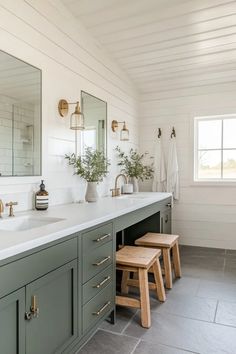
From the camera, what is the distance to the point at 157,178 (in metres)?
4.19

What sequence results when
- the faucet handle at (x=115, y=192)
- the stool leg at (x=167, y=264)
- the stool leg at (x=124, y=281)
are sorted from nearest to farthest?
the stool leg at (x=124, y=281)
the stool leg at (x=167, y=264)
the faucet handle at (x=115, y=192)

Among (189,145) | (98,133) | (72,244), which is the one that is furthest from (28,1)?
(189,145)

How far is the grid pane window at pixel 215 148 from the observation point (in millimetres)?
3939

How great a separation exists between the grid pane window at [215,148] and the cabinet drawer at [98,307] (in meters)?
2.65

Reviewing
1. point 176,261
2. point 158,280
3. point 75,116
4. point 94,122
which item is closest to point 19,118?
point 75,116

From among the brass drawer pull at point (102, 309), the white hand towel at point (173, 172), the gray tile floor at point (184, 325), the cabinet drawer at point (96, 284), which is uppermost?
the white hand towel at point (173, 172)

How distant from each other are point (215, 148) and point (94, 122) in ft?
6.67

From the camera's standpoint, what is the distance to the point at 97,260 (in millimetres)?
1733

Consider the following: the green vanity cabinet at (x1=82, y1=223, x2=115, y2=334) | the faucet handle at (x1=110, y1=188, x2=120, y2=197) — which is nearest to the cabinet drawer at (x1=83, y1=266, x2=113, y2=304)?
the green vanity cabinet at (x1=82, y1=223, x2=115, y2=334)

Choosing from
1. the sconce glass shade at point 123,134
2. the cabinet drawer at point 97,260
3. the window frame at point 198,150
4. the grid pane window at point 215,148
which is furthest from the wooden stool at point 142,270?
the grid pane window at point 215,148

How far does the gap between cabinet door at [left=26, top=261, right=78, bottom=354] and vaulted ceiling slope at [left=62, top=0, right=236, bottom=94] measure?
7.09 ft

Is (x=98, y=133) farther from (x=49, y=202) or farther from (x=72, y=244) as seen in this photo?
(x=72, y=244)

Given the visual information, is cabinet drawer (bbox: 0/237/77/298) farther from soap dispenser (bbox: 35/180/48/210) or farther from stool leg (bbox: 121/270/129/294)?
stool leg (bbox: 121/270/129/294)

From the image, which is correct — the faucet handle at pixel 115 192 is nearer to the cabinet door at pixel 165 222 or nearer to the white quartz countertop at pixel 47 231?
the cabinet door at pixel 165 222
